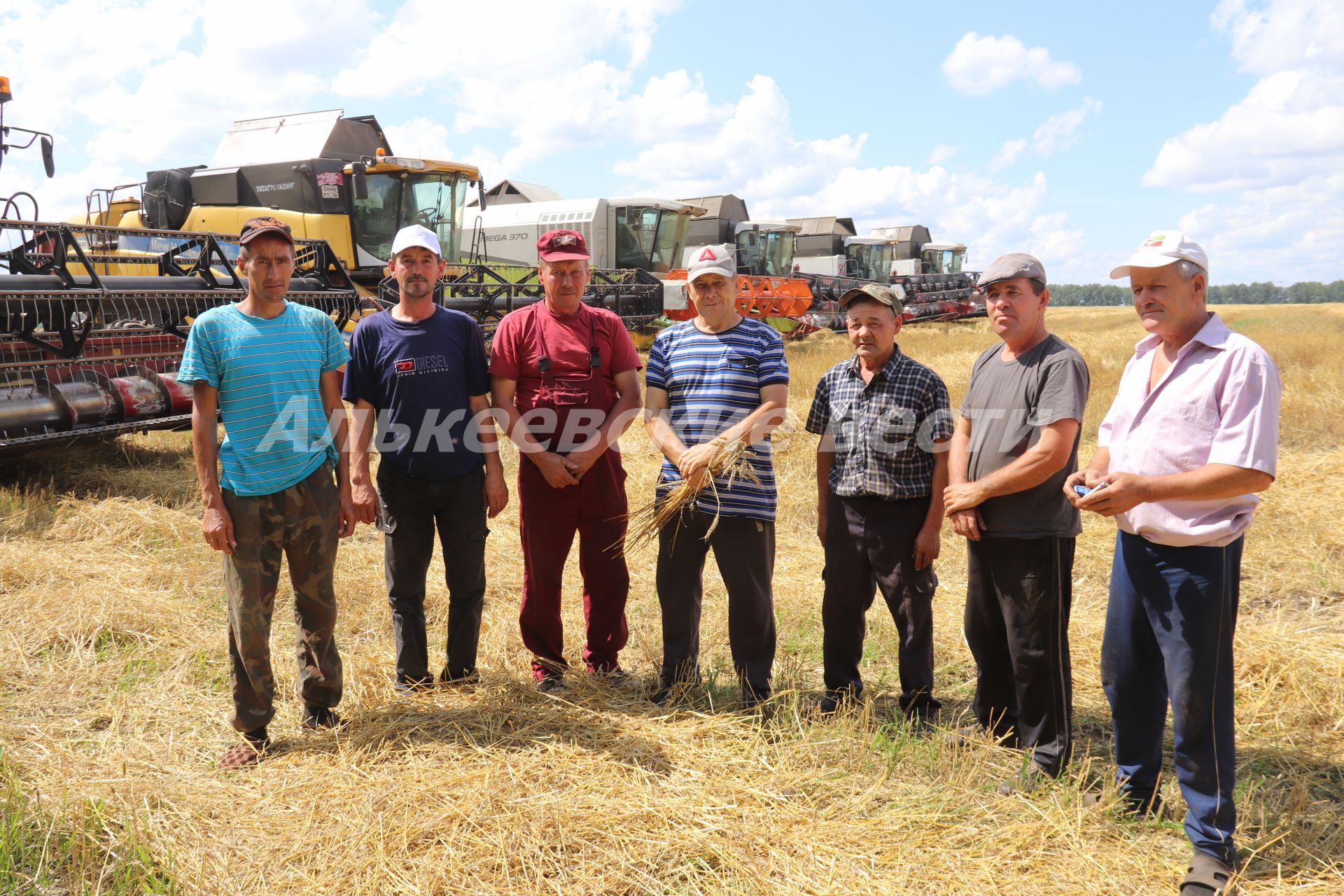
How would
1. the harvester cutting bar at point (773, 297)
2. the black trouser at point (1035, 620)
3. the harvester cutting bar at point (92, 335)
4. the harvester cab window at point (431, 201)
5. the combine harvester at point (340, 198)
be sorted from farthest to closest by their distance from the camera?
1. the harvester cutting bar at point (773, 297)
2. the harvester cab window at point (431, 201)
3. the combine harvester at point (340, 198)
4. the harvester cutting bar at point (92, 335)
5. the black trouser at point (1035, 620)

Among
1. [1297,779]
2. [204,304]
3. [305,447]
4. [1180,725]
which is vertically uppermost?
[204,304]

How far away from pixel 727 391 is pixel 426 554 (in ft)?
4.25

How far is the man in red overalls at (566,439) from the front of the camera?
346cm

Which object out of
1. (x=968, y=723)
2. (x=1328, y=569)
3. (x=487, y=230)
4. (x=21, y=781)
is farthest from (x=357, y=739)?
(x=487, y=230)

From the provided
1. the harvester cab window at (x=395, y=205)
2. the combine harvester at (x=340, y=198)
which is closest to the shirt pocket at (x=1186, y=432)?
the combine harvester at (x=340, y=198)

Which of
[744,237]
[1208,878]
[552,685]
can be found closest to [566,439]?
[552,685]

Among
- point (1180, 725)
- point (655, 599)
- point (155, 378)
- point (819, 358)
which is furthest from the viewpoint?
point (819, 358)

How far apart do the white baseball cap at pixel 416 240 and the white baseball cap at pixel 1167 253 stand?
2.20 metres

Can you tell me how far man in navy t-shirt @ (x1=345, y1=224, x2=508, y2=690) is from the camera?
11.0 feet

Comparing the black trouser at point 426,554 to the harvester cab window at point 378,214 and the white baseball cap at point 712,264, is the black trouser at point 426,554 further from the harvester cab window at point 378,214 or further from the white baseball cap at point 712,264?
the harvester cab window at point 378,214

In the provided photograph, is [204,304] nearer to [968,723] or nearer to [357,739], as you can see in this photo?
[357,739]

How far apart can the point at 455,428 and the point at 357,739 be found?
111 centimetres

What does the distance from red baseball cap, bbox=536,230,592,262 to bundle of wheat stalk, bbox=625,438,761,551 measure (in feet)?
3.00

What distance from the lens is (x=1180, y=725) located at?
7.98 feet
